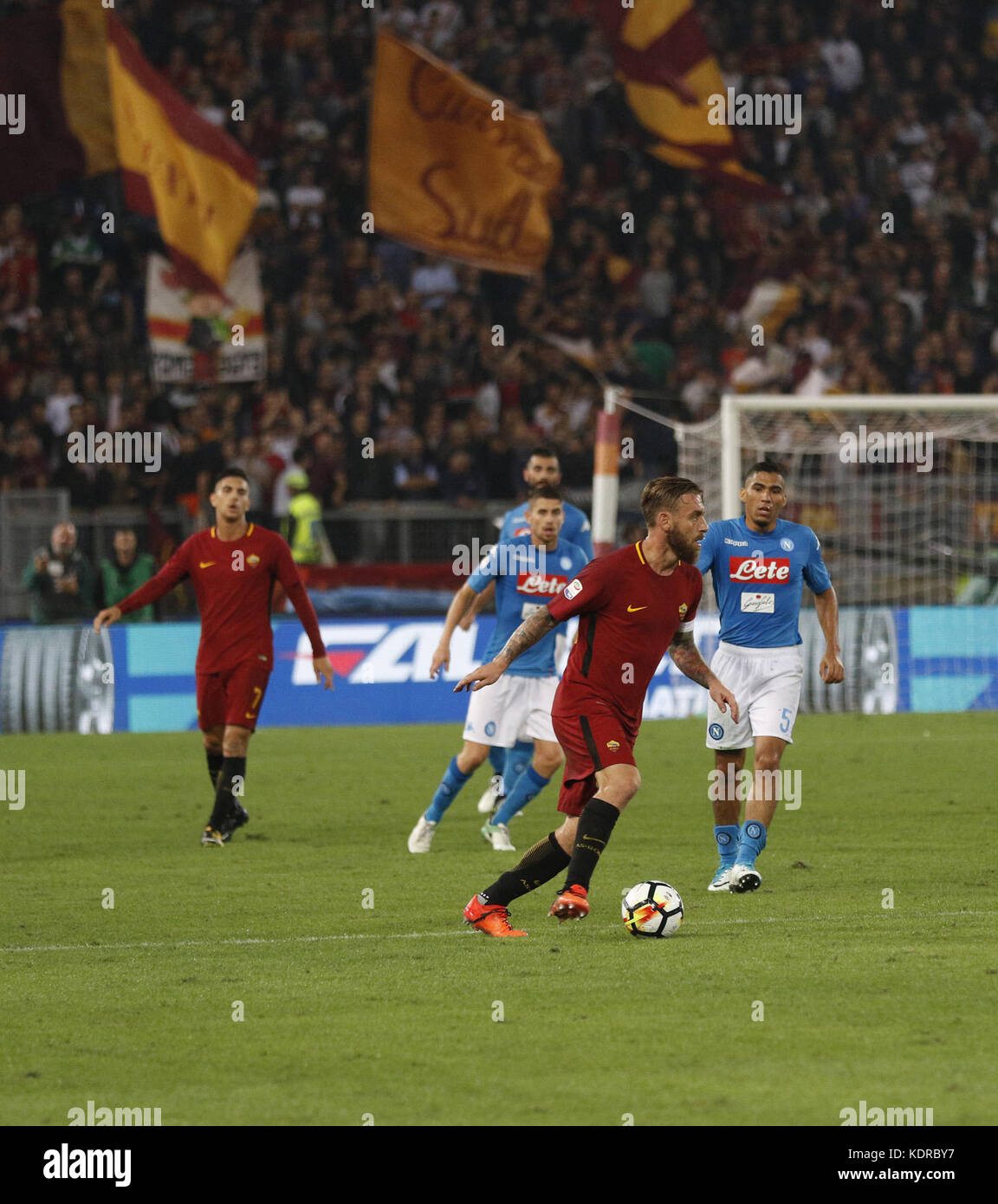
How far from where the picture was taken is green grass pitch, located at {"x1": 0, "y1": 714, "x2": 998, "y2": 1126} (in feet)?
18.1

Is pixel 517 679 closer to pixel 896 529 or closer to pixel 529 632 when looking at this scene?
pixel 529 632

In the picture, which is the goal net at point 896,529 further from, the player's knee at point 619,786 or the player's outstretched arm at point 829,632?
the player's knee at point 619,786

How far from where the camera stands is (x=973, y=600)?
19.9 metres

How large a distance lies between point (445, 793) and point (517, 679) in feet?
2.96

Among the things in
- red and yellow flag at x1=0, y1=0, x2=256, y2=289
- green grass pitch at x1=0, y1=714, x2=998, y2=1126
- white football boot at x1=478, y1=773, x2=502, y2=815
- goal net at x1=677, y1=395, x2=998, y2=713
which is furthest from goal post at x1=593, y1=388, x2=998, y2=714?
white football boot at x1=478, y1=773, x2=502, y2=815

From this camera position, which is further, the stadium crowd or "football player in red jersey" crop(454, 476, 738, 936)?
the stadium crowd

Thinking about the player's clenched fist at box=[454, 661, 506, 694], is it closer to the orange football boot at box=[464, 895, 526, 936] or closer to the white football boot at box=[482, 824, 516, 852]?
the orange football boot at box=[464, 895, 526, 936]

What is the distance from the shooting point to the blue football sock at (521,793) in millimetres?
11328

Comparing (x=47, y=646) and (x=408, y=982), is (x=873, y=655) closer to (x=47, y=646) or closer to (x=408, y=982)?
(x=47, y=646)

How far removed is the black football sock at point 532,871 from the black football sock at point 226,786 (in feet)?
12.9

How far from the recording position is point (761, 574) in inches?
388

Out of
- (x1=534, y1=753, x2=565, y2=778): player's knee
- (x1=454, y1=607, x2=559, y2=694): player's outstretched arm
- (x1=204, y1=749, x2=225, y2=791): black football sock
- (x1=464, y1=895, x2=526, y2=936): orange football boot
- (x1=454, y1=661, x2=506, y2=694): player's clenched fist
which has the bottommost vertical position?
(x1=464, y1=895, x2=526, y2=936): orange football boot

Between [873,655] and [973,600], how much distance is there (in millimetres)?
1463

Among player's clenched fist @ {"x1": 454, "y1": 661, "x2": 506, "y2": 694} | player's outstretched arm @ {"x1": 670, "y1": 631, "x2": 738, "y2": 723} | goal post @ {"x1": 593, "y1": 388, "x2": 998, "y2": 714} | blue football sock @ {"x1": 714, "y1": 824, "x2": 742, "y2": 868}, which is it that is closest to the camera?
player's clenched fist @ {"x1": 454, "y1": 661, "x2": 506, "y2": 694}
